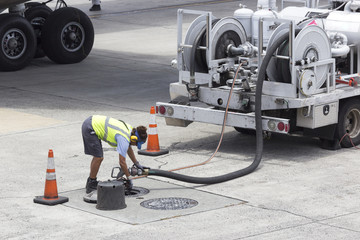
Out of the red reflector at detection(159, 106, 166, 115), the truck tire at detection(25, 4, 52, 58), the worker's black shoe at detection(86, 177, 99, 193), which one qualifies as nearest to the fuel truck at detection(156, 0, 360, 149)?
the red reflector at detection(159, 106, 166, 115)

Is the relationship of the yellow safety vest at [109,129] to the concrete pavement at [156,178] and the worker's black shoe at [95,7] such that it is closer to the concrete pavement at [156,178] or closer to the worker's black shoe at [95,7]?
the concrete pavement at [156,178]

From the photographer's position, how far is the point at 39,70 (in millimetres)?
20641

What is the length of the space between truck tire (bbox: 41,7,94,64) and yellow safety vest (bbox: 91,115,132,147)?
35.2 feet

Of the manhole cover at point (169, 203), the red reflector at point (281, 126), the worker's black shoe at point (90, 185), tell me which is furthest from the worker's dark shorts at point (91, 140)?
the red reflector at point (281, 126)

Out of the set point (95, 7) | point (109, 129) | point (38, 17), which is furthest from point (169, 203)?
point (95, 7)

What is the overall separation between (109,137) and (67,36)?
1121cm

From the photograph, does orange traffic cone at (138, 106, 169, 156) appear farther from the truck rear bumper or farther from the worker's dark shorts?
the worker's dark shorts

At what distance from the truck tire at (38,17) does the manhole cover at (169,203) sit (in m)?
12.1

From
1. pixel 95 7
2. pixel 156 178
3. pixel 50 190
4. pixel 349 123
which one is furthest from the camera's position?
pixel 95 7

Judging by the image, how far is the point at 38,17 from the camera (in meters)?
22.0

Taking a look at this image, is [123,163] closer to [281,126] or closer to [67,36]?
[281,126]

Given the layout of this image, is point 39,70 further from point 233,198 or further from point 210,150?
point 233,198

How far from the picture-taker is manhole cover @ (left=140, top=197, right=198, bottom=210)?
10195 millimetres

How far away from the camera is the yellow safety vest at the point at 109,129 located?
10.4m
